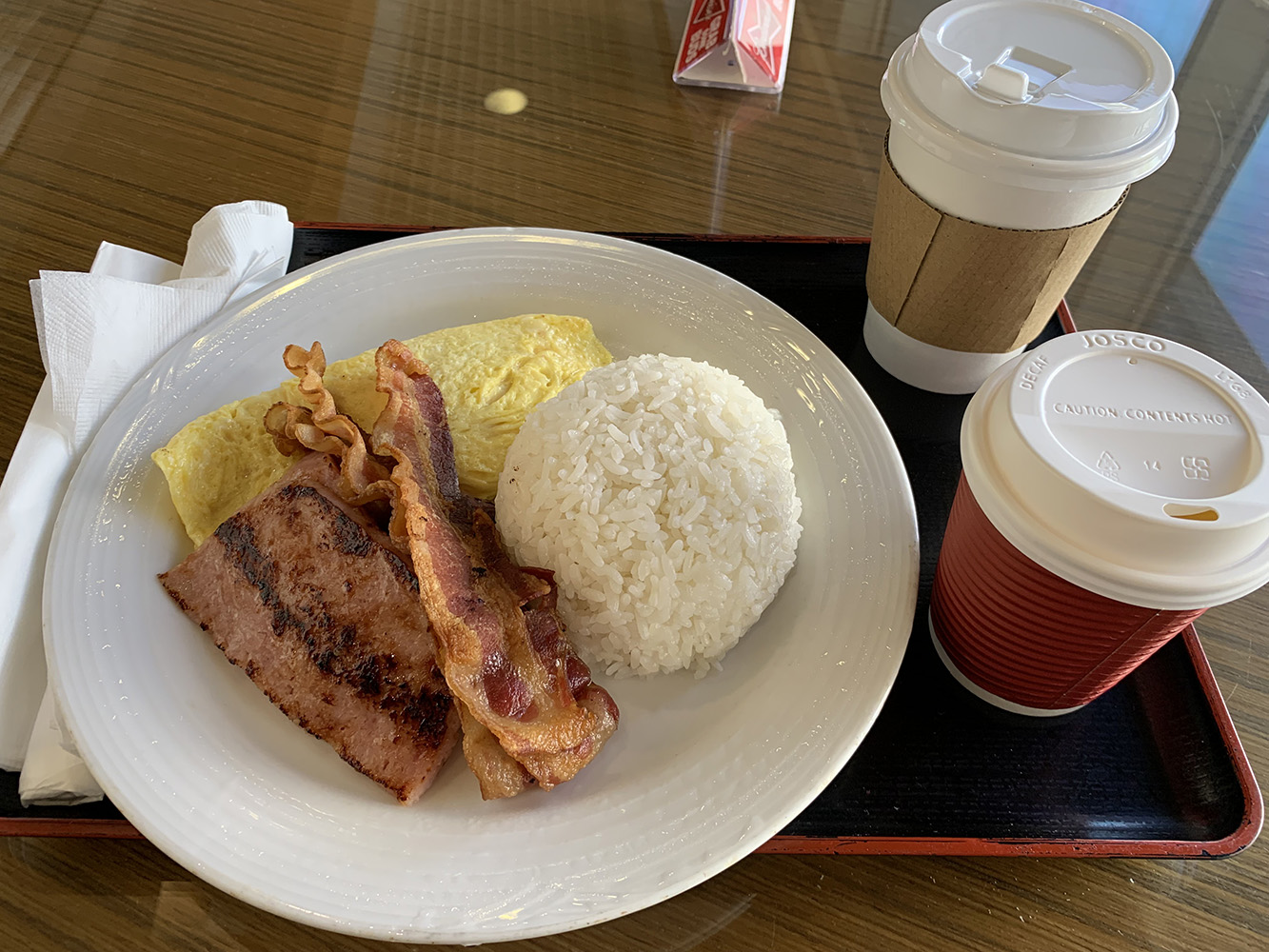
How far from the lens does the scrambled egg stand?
5.00 feet

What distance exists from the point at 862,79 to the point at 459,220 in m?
1.28

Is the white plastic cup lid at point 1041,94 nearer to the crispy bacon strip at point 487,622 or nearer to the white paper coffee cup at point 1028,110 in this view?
the white paper coffee cup at point 1028,110

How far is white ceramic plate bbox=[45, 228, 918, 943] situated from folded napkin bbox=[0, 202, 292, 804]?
2.3 inches

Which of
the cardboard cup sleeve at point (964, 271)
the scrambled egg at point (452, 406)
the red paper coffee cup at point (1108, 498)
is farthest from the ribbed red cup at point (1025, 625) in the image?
the scrambled egg at point (452, 406)

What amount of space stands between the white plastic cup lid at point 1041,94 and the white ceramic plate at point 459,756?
465mm

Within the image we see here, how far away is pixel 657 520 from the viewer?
1.41 m

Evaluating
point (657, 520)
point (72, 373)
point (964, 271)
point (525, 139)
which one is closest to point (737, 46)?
point (525, 139)

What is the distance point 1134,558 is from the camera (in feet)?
3.30

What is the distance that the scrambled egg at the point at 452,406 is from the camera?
60.1 inches

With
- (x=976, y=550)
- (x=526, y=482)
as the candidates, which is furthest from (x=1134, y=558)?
(x=526, y=482)

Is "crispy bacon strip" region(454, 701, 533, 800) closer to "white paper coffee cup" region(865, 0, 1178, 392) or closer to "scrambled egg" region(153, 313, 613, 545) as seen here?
"scrambled egg" region(153, 313, 613, 545)

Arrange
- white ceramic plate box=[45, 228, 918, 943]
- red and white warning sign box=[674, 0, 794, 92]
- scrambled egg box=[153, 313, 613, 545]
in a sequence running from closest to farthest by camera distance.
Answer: white ceramic plate box=[45, 228, 918, 943] < scrambled egg box=[153, 313, 613, 545] < red and white warning sign box=[674, 0, 794, 92]

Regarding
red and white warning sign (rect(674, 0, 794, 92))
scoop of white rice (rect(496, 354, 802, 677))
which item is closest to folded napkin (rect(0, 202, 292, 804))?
scoop of white rice (rect(496, 354, 802, 677))

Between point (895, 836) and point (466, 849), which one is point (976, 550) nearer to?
point (895, 836)
